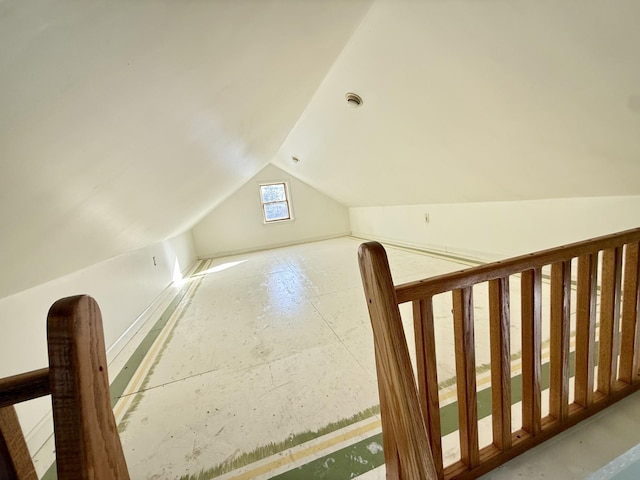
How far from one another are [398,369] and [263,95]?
188 cm

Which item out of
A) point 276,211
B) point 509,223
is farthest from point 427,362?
point 276,211

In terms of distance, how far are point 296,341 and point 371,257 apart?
1.74 metres

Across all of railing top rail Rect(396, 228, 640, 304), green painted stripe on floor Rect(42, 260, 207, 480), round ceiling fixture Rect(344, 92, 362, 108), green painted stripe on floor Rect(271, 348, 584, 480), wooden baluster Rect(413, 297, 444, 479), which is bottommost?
green painted stripe on floor Rect(42, 260, 207, 480)

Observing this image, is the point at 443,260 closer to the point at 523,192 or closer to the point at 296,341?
the point at 523,192

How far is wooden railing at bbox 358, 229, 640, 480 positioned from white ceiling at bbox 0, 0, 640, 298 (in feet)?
2.72

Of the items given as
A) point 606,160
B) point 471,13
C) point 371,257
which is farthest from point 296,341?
point 606,160

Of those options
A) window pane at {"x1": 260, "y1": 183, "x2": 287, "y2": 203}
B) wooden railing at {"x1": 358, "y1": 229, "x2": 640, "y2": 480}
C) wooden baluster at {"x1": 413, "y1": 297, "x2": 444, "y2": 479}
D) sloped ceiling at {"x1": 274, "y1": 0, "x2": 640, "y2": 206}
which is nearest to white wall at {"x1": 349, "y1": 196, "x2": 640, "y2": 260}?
sloped ceiling at {"x1": 274, "y1": 0, "x2": 640, "y2": 206}

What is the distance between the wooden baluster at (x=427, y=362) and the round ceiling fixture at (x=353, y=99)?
91.2 inches

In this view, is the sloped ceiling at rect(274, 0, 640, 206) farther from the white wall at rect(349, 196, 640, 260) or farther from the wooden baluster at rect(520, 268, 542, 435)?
the wooden baluster at rect(520, 268, 542, 435)

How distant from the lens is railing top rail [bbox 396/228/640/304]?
0.77 metres

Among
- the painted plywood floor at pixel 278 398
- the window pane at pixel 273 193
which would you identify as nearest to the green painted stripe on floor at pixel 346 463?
the painted plywood floor at pixel 278 398

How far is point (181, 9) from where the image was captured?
760 millimetres

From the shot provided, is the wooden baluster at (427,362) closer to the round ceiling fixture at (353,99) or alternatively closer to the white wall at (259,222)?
the round ceiling fixture at (353,99)

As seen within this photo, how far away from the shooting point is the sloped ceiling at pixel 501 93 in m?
1.28
